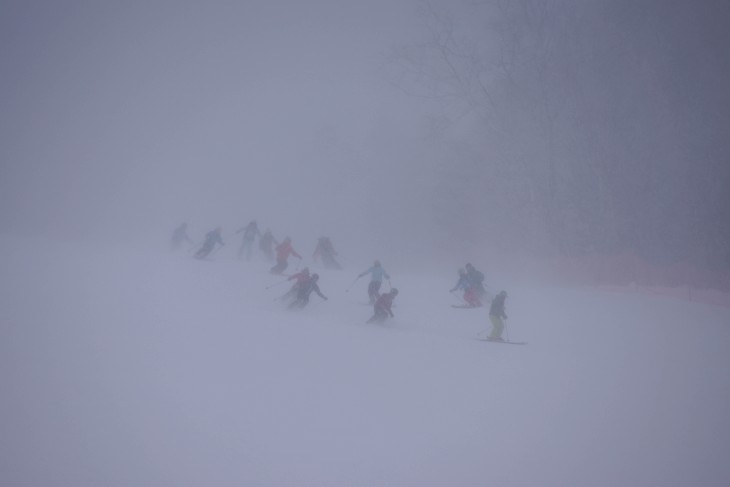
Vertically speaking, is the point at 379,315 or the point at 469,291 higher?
the point at 469,291

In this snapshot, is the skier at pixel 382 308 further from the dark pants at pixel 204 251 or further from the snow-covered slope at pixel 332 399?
the dark pants at pixel 204 251

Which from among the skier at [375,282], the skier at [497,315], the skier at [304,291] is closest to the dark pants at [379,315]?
the skier at [304,291]

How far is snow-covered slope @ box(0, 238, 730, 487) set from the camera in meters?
3.78

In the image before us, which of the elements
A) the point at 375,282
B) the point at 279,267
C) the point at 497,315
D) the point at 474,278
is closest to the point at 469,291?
the point at 474,278

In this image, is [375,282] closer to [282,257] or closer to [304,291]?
[304,291]

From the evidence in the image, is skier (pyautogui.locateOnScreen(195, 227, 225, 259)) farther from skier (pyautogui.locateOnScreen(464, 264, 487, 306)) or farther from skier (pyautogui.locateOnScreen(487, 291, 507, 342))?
skier (pyautogui.locateOnScreen(487, 291, 507, 342))

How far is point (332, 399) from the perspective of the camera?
509 centimetres

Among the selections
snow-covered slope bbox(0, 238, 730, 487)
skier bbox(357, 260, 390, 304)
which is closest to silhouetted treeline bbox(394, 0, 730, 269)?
snow-covered slope bbox(0, 238, 730, 487)

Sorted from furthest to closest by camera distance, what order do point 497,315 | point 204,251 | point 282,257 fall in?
point 204,251 → point 282,257 → point 497,315

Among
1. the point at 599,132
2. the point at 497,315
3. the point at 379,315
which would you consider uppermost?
the point at 599,132

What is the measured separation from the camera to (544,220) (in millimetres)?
18375

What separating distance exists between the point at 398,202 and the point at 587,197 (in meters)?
15.9

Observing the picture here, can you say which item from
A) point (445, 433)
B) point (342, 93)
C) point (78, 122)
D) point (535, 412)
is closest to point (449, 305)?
point (535, 412)

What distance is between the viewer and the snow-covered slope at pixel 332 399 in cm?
378
